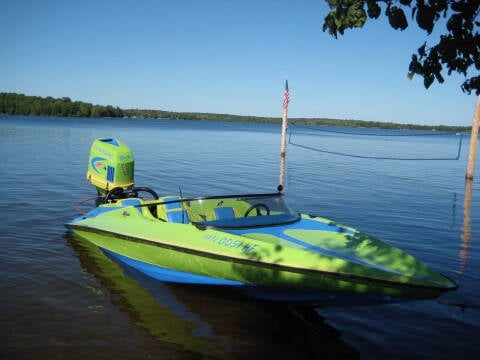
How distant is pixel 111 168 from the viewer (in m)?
9.98

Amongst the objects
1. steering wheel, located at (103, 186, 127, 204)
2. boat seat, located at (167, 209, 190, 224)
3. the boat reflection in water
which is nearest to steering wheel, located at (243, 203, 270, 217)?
boat seat, located at (167, 209, 190, 224)

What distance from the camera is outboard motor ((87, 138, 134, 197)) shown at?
9.96 meters

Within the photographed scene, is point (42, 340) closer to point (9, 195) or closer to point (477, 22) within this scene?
point (477, 22)

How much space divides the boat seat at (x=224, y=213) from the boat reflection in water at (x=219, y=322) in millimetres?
1189

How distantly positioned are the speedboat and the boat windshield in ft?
0.06

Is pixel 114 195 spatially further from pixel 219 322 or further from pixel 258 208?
pixel 219 322


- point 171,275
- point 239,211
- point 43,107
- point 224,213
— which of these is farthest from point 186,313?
point 43,107

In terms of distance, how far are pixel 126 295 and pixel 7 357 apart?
2142 mm

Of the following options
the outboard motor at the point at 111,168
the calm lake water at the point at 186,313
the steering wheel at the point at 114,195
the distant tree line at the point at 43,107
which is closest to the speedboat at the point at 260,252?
the calm lake water at the point at 186,313

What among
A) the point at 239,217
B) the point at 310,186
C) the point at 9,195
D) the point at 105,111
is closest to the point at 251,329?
the point at 239,217

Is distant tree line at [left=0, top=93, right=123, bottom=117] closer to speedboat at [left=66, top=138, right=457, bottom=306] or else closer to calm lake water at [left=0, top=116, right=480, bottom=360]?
calm lake water at [left=0, top=116, right=480, bottom=360]

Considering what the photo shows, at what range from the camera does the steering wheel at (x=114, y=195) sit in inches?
379

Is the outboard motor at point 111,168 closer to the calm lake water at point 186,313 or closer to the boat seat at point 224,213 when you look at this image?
the calm lake water at point 186,313

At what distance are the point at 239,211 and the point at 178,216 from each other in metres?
1.10
